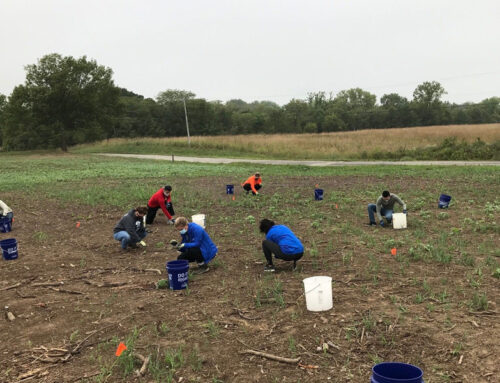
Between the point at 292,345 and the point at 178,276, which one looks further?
the point at 178,276

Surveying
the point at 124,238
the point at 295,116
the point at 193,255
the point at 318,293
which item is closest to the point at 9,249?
the point at 124,238

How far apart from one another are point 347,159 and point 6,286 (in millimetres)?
37332

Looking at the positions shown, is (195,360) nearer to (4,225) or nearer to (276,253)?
(276,253)

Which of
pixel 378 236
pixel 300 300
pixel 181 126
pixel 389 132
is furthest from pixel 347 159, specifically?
pixel 181 126

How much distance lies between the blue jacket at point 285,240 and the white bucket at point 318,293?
186 cm

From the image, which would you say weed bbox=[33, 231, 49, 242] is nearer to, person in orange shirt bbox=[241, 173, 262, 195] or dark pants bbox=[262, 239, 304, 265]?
dark pants bbox=[262, 239, 304, 265]

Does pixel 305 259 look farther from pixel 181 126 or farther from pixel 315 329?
pixel 181 126

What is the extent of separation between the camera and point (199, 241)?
8109 millimetres

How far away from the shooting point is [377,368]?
379cm

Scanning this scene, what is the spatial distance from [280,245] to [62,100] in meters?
57.0

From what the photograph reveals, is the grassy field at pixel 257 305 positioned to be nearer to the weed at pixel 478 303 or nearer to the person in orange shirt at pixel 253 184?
the weed at pixel 478 303

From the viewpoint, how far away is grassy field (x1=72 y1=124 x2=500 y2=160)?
39906 millimetres

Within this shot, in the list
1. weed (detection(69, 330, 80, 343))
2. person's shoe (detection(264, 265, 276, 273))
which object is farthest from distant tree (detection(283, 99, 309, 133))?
weed (detection(69, 330, 80, 343))

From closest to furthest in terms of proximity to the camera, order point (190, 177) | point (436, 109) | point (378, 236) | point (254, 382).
→ 1. point (254, 382)
2. point (378, 236)
3. point (190, 177)
4. point (436, 109)
